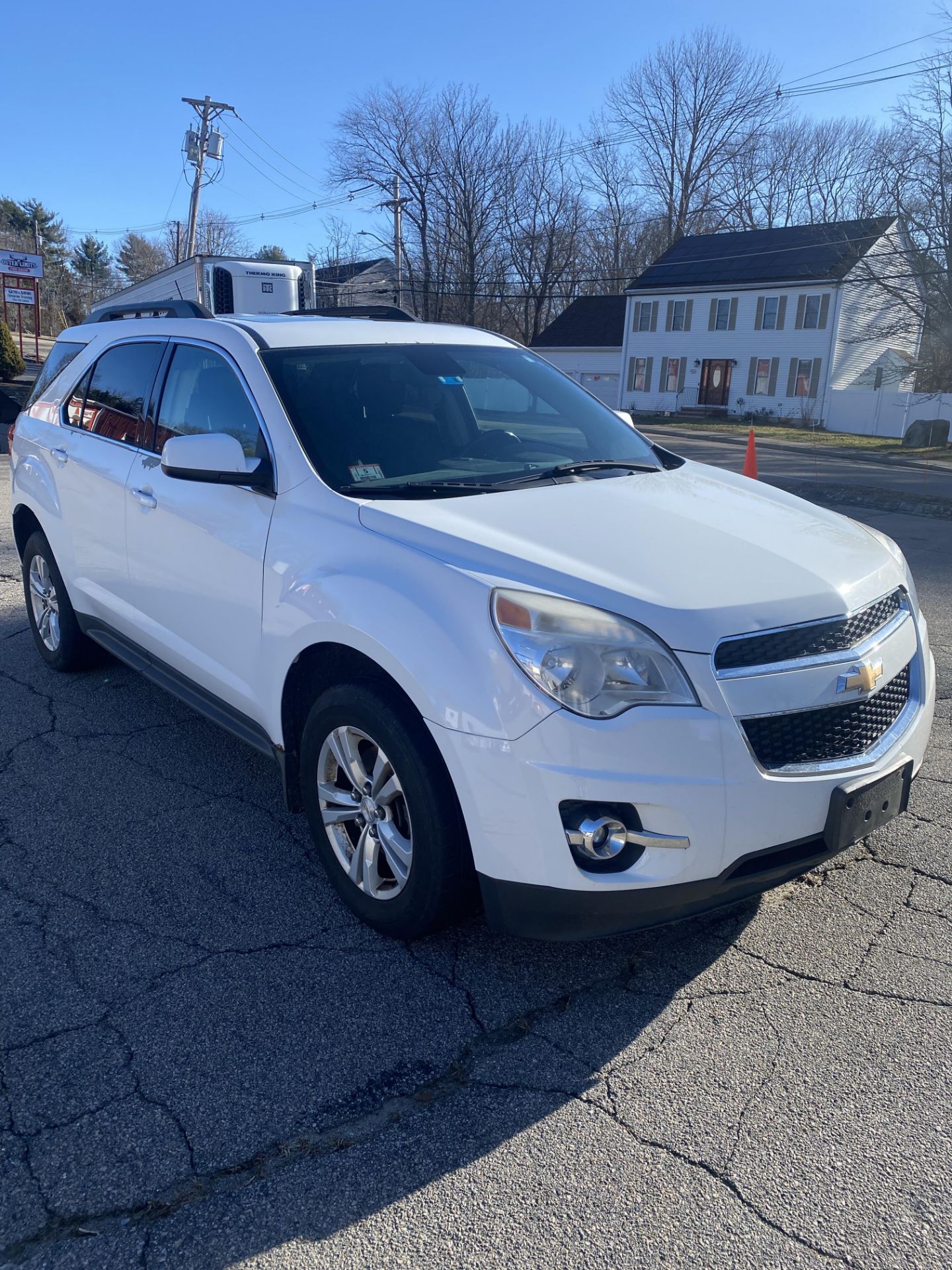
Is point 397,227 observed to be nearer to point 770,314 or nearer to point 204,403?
point 770,314

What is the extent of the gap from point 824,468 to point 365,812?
20597 mm

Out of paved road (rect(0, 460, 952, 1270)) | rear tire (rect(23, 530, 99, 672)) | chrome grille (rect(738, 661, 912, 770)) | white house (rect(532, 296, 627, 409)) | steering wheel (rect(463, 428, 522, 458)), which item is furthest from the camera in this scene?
white house (rect(532, 296, 627, 409))

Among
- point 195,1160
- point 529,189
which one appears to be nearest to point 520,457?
point 195,1160

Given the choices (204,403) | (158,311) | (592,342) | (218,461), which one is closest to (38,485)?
(158,311)

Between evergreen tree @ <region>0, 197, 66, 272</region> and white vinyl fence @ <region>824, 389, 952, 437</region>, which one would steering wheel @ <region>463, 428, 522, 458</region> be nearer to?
white vinyl fence @ <region>824, 389, 952, 437</region>

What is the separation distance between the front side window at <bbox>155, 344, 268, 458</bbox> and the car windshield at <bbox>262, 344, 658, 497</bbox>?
0.59 ft

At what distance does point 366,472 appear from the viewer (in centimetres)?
353

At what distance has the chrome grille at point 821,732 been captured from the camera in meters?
2.66

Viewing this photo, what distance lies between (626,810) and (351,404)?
1990mm

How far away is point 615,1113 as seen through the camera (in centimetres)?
247

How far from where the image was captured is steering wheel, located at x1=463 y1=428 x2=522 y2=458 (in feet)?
12.7

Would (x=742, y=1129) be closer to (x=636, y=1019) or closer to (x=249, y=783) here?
(x=636, y=1019)

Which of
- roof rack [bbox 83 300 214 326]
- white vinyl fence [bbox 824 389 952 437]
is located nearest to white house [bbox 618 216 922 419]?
white vinyl fence [bbox 824 389 952 437]

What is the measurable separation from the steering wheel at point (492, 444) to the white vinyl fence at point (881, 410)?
35.8 m
